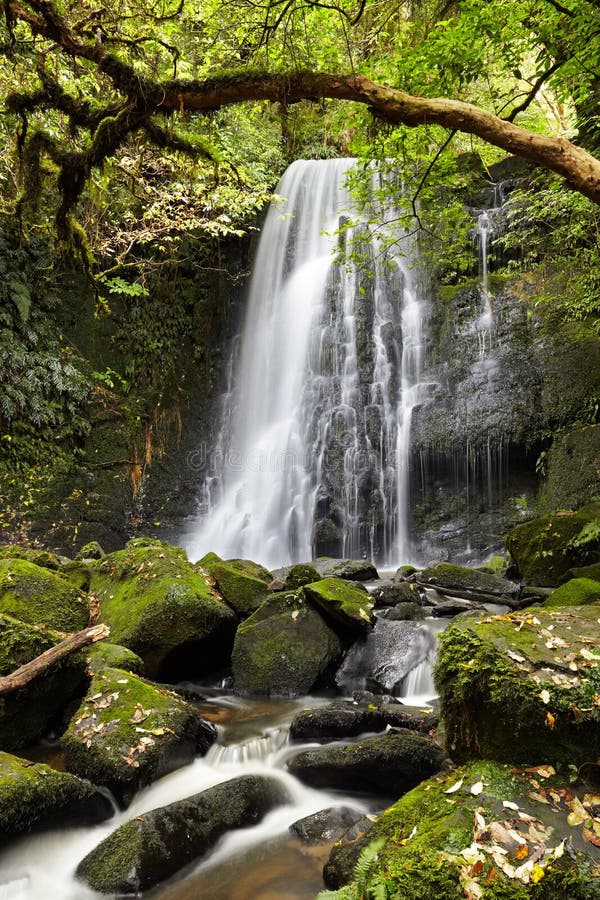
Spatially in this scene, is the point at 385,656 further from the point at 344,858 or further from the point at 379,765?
the point at 344,858

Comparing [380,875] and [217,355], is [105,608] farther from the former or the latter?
[217,355]

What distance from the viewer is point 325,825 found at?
3.23 metres

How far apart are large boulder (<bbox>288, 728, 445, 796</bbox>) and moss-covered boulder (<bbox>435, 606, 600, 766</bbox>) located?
846 mm

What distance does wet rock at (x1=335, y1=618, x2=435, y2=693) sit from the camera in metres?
5.34

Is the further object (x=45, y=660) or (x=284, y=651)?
(x=284, y=651)

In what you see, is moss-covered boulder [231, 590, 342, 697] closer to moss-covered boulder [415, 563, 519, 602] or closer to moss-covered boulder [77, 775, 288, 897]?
moss-covered boulder [77, 775, 288, 897]

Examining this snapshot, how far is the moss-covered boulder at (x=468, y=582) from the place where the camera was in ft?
23.8

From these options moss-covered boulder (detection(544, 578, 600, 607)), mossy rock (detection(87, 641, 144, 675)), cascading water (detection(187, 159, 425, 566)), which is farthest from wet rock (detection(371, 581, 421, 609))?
cascading water (detection(187, 159, 425, 566))

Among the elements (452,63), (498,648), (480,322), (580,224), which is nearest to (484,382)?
(480,322)

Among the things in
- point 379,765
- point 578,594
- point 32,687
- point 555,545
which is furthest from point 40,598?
point 555,545

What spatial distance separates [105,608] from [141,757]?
2749mm

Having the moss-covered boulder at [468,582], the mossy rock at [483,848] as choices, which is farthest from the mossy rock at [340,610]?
the mossy rock at [483,848]

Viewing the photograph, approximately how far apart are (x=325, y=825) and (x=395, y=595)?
403cm

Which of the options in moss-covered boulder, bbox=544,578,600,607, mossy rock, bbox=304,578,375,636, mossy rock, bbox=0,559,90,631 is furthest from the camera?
mossy rock, bbox=304,578,375,636
